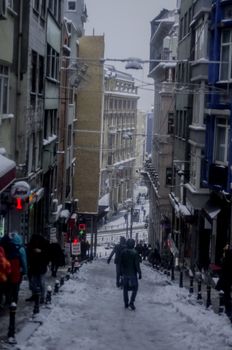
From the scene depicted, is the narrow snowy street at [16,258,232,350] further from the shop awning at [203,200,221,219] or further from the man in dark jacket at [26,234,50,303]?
the shop awning at [203,200,221,219]

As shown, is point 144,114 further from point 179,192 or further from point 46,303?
point 46,303

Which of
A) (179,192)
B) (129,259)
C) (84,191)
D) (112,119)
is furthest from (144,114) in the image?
(129,259)

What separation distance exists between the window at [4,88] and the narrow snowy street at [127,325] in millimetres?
7162

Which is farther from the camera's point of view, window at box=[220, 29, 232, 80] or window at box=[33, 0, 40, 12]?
window at box=[33, 0, 40, 12]

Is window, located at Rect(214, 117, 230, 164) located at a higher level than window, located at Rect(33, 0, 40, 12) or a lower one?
lower

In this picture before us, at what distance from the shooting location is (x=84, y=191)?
70438 millimetres

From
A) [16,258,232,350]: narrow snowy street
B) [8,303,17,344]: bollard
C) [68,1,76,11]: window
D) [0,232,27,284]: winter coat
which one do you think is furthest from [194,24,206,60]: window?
[68,1,76,11]: window

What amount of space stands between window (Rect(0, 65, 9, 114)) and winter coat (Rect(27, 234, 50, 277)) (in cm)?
855

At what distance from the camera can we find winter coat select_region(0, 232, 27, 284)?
1345cm

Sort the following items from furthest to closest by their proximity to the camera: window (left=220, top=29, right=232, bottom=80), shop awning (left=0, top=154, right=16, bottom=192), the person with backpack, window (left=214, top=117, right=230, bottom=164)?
window (left=214, top=117, right=230, bottom=164)
window (left=220, top=29, right=232, bottom=80)
shop awning (left=0, top=154, right=16, bottom=192)
the person with backpack

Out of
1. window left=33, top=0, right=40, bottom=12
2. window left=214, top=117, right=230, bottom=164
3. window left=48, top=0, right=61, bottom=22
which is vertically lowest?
window left=214, top=117, right=230, bottom=164

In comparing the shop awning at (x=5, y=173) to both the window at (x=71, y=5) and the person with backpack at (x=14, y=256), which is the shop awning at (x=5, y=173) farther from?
the window at (x=71, y=5)

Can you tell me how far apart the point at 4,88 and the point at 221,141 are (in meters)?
9.36

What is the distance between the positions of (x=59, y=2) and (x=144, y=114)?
124 m
